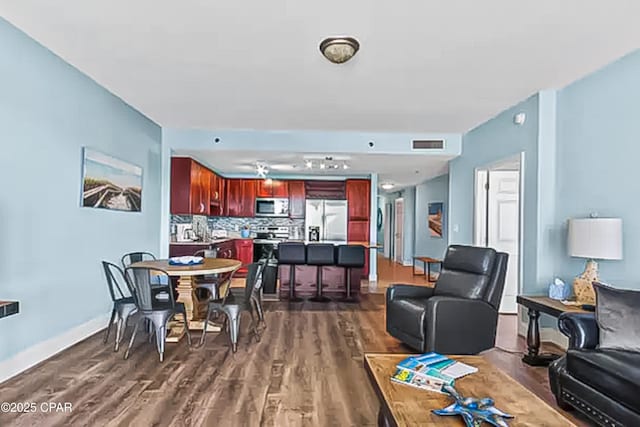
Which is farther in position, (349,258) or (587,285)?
(349,258)

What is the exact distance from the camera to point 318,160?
724cm

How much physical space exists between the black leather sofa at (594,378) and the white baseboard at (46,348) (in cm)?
381

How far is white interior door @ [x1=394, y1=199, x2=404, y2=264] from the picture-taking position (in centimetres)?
1319

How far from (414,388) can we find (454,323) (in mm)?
1750

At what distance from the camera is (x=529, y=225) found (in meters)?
4.45

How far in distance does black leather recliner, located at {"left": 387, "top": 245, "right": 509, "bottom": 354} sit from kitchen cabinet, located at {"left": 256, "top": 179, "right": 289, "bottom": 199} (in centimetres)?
559

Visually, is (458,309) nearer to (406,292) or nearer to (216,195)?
(406,292)

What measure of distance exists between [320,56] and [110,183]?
2744mm

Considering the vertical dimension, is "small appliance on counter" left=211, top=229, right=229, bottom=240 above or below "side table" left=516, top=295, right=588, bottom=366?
above

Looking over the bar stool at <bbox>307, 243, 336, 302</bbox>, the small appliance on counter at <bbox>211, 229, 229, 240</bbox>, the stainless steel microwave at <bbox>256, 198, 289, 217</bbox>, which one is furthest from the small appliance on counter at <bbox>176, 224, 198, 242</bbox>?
the bar stool at <bbox>307, 243, 336, 302</bbox>

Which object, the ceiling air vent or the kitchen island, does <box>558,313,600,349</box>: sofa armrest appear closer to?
the ceiling air vent

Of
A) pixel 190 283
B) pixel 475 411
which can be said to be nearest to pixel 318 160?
pixel 190 283

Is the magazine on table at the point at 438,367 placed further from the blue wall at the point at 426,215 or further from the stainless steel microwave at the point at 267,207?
the stainless steel microwave at the point at 267,207

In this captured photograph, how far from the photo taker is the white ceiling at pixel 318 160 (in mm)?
6656
